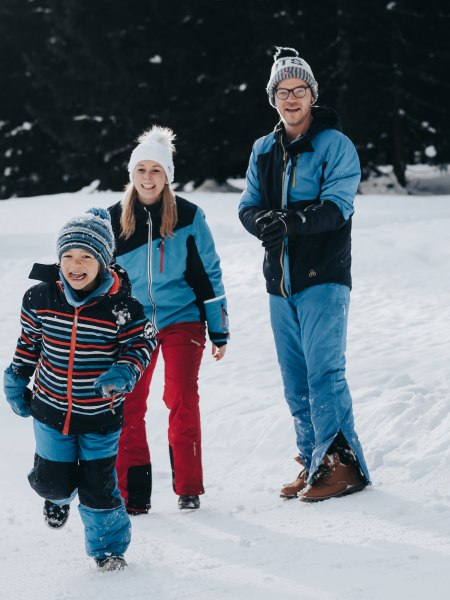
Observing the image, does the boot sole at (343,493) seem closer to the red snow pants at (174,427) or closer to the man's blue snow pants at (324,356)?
the man's blue snow pants at (324,356)

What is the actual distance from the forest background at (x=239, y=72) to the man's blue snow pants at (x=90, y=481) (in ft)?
54.2

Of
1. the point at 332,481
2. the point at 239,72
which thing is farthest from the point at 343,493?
the point at 239,72

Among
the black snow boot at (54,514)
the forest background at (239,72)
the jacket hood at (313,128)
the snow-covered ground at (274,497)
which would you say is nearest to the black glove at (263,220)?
the jacket hood at (313,128)

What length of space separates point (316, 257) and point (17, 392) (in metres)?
1.57

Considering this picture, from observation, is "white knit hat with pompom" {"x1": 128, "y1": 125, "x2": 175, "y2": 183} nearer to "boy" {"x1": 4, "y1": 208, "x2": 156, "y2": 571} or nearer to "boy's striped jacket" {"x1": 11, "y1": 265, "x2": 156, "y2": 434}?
"boy" {"x1": 4, "y1": 208, "x2": 156, "y2": 571}

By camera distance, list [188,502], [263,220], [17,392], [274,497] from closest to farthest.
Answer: [17,392] → [263,220] → [188,502] → [274,497]

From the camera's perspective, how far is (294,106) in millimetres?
4449

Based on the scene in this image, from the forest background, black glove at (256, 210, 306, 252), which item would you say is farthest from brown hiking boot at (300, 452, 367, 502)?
the forest background

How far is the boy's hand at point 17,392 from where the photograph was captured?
3.69 m

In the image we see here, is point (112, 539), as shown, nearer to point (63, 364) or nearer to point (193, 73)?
point (63, 364)

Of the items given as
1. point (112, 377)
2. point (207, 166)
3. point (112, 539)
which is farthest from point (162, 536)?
point (207, 166)

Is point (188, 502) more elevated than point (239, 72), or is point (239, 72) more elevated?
point (239, 72)

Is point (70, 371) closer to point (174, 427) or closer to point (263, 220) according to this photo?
point (174, 427)

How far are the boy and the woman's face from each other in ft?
3.00
